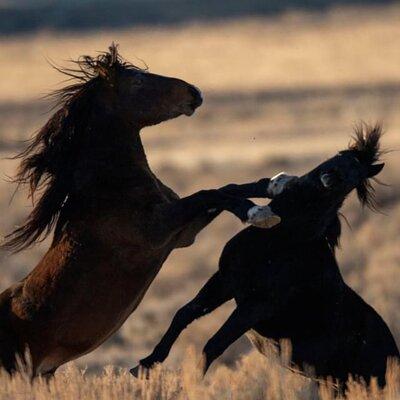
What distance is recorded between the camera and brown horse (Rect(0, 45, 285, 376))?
871cm

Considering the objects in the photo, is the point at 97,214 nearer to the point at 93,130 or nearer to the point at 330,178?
the point at 93,130

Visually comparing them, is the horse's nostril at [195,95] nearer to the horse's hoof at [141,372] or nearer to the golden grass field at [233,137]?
the golden grass field at [233,137]

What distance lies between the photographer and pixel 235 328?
859 cm

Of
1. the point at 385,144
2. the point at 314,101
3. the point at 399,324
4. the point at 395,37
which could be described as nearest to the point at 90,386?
the point at 399,324

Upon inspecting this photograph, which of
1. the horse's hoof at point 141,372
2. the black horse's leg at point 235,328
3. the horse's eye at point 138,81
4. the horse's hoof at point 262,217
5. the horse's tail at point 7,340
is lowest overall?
the horse's hoof at point 141,372

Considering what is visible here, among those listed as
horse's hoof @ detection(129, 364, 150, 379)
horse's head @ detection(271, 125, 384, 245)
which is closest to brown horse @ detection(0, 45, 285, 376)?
horse's head @ detection(271, 125, 384, 245)

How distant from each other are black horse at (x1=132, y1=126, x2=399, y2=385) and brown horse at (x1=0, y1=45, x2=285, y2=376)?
0.85 ft

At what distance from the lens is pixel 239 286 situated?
8758mm

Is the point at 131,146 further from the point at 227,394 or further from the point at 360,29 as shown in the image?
the point at 360,29

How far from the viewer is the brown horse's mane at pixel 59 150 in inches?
353

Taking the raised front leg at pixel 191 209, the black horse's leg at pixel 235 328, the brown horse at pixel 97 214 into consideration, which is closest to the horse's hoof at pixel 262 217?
the brown horse at pixel 97 214

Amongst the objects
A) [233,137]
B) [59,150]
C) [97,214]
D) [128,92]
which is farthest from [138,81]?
[233,137]

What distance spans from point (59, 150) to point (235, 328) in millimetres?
1443

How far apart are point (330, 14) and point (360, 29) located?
9.58 ft
